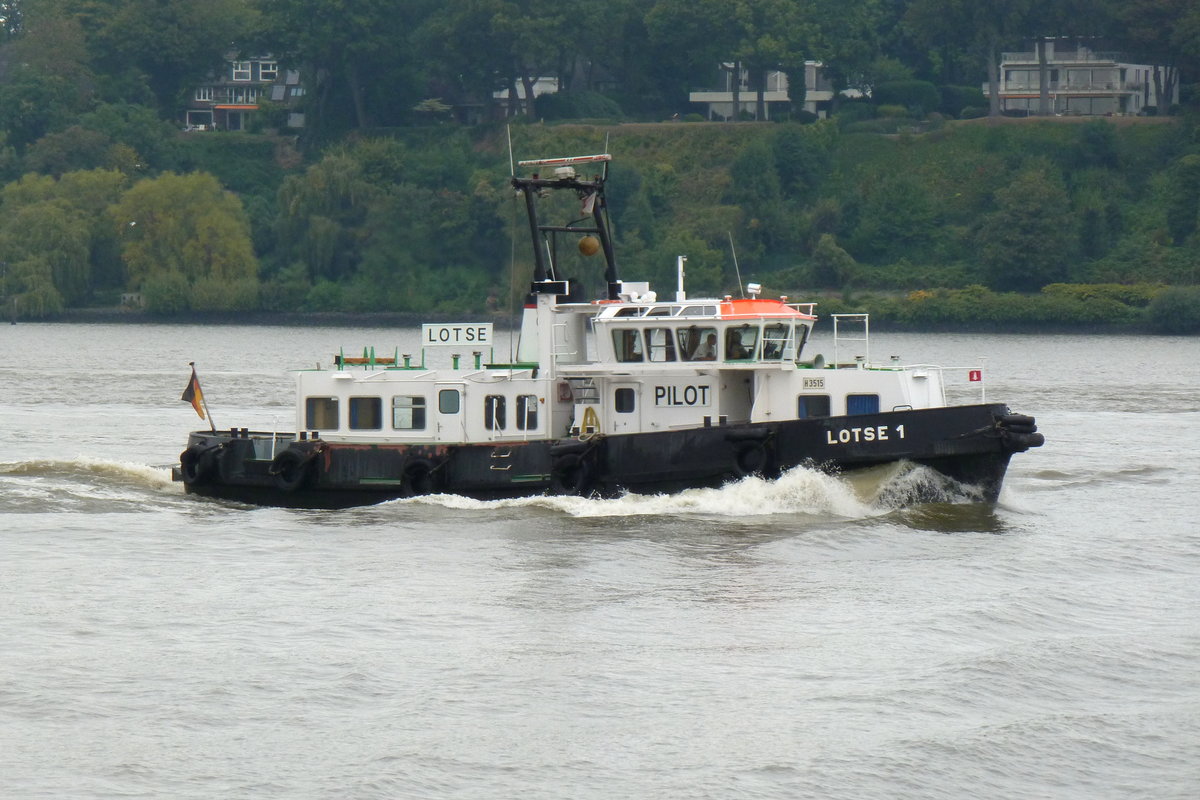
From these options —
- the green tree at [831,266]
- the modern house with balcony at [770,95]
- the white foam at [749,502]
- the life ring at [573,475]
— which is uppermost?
the modern house with balcony at [770,95]

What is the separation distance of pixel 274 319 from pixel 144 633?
84.9 meters

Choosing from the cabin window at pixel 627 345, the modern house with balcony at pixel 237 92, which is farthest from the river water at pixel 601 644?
the modern house with balcony at pixel 237 92

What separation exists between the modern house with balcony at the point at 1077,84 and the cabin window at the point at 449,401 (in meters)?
95.3

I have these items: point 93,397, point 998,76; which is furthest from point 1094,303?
point 93,397

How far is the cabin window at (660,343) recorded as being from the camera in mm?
27562

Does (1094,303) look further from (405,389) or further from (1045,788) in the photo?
(1045,788)

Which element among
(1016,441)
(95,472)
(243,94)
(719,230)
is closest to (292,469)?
(95,472)

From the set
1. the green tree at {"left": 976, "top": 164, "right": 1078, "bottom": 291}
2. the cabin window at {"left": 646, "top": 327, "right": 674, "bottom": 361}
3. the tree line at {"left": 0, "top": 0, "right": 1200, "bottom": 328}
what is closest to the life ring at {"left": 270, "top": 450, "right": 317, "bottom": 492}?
the cabin window at {"left": 646, "top": 327, "right": 674, "bottom": 361}

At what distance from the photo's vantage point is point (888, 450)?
2633 cm

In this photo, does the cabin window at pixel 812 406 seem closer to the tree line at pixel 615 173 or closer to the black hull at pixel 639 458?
the black hull at pixel 639 458

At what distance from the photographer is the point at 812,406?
2738cm

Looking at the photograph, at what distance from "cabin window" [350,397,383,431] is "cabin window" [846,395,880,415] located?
7.20 metres

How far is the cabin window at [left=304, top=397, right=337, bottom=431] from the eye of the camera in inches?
1155

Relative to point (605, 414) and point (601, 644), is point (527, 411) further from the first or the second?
point (601, 644)
